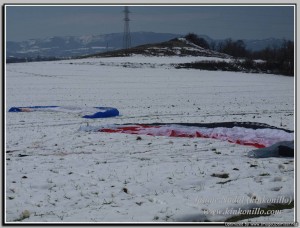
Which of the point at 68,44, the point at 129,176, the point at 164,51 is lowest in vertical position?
the point at 129,176

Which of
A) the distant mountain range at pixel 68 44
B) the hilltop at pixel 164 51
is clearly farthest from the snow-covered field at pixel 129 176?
the hilltop at pixel 164 51

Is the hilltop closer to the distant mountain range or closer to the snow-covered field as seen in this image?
the distant mountain range

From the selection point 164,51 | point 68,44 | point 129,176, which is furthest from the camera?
point 68,44

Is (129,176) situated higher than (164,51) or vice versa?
(164,51)

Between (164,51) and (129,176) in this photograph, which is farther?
→ (164,51)

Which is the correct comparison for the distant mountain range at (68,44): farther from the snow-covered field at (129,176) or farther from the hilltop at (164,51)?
the snow-covered field at (129,176)

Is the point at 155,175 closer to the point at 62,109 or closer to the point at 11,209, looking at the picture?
the point at 11,209

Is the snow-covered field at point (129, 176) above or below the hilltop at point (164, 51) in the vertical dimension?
below

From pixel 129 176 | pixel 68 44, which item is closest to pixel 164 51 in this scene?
pixel 68 44

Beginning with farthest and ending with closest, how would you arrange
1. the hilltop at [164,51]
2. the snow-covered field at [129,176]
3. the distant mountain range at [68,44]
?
the hilltop at [164,51] → the distant mountain range at [68,44] → the snow-covered field at [129,176]

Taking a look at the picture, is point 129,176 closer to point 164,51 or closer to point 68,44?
point 164,51

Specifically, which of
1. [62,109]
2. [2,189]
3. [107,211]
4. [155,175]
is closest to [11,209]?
[2,189]
